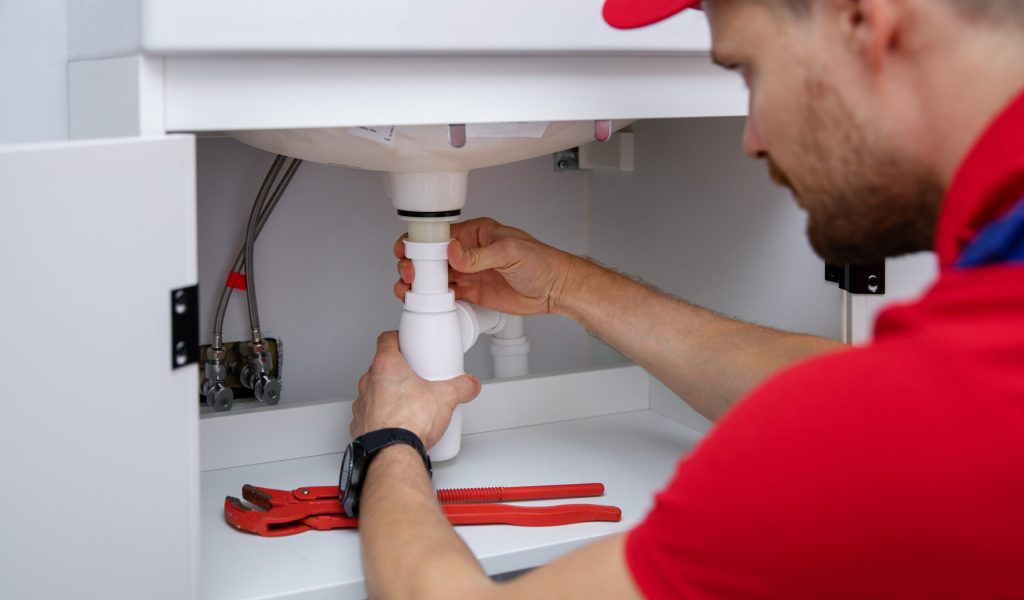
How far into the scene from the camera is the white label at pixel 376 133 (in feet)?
2.92

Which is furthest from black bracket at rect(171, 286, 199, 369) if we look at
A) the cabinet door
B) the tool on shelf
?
the tool on shelf

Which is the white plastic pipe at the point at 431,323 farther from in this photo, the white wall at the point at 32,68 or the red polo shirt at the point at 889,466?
the red polo shirt at the point at 889,466

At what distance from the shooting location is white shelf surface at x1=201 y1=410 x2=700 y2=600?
0.87 m

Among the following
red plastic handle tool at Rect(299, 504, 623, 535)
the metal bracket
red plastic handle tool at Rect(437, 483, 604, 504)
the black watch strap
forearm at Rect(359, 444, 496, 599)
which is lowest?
red plastic handle tool at Rect(299, 504, 623, 535)

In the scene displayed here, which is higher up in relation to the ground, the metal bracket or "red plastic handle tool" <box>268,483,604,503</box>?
the metal bracket

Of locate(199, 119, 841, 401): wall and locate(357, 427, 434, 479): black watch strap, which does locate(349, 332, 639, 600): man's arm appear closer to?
locate(357, 427, 434, 479): black watch strap

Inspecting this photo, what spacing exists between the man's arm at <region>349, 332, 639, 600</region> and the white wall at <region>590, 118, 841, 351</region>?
1.17 feet

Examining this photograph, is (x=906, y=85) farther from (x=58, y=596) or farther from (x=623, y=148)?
(x=623, y=148)

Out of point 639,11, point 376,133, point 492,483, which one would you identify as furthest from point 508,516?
point 639,11

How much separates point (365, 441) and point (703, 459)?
0.47 meters

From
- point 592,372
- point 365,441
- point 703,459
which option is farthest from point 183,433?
point 592,372

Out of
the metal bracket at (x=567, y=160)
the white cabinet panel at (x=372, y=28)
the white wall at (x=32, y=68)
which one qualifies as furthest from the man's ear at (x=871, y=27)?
the metal bracket at (x=567, y=160)

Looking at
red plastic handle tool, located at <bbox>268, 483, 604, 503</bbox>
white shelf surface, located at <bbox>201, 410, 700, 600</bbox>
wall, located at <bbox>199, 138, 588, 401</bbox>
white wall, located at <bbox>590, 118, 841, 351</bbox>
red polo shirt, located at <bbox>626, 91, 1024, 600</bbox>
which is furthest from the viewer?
wall, located at <bbox>199, 138, 588, 401</bbox>

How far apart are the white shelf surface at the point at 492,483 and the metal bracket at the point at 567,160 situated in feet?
1.21
